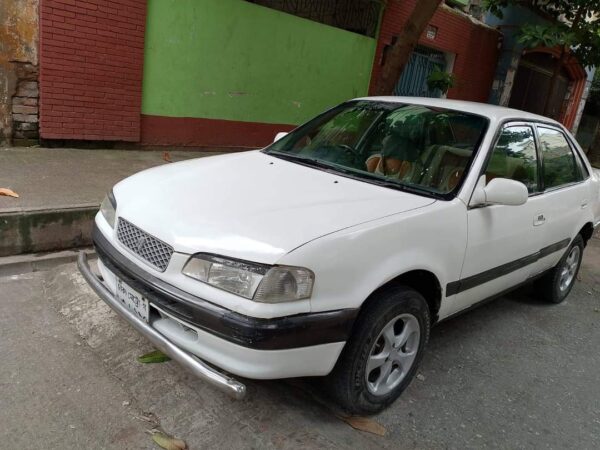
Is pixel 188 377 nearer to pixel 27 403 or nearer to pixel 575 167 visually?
pixel 27 403

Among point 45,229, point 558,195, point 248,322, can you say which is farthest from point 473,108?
point 45,229

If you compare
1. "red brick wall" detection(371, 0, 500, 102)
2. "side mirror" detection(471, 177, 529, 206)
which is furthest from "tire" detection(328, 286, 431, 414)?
"red brick wall" detection(371, 0, 500, 102)

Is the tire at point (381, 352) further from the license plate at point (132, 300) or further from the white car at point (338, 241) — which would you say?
the license plate at point (132, 300)

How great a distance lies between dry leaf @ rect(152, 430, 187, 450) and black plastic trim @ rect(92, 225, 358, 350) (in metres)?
0.60

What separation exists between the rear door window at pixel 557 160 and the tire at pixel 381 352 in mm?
1752

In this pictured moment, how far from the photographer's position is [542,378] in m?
3.45

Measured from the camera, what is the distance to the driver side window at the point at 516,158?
3359 millimetres

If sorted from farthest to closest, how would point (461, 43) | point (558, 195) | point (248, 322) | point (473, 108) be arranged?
1. point (461, 43)
2. point (558, 195)
3. point (473, 108)
4. point (248, 322)

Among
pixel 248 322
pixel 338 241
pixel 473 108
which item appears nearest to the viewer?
pixel 248 322

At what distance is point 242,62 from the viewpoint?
7.80 meters

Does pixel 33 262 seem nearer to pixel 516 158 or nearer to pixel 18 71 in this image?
pixel 18 71

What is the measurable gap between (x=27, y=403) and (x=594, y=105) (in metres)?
19.2

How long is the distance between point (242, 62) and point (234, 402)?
6057 millimetres

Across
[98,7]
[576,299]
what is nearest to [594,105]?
[576,299]
